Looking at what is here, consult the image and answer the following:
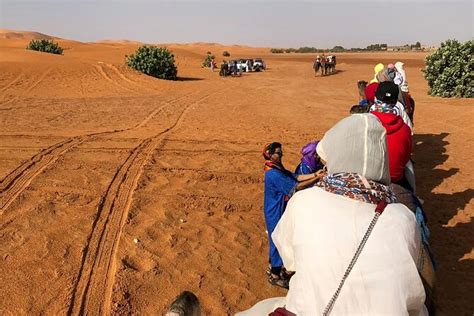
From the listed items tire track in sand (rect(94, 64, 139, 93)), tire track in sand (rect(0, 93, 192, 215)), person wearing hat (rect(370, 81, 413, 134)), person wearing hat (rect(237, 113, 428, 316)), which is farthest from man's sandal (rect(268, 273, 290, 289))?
tire track in sand (rect(94, 64, 139, 93))

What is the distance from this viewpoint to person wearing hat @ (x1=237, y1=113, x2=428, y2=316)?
163cm

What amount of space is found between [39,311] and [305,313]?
3.41 m

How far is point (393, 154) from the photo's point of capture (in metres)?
4.48

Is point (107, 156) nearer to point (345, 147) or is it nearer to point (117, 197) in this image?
point (117, 197)

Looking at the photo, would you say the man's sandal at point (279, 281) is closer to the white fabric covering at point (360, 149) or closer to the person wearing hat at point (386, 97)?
the person wearing hat at point (386, 97)

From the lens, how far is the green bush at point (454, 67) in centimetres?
1741

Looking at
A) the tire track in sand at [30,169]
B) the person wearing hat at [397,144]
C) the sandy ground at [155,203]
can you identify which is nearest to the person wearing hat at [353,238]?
the person wearing hat at [397,144]

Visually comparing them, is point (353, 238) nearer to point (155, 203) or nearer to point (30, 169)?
point (155, 203)

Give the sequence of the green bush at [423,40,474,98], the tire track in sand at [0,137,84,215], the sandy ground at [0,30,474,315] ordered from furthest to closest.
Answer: the green bush at [423,40,474,98], the tire track in sand at [0,137,84,215], the sandy ground at [0,30,474,315]

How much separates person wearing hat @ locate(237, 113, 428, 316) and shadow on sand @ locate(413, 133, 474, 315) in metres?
2.26

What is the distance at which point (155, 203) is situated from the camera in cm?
659

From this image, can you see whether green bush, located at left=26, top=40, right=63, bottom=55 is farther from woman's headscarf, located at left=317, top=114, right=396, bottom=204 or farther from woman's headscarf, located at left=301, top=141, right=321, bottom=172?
woman's headscarf, located at left=317, top=114, right=396, bottom=204

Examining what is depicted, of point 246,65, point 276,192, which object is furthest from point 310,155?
point 246,65

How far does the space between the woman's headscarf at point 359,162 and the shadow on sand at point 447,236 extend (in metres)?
2.28
